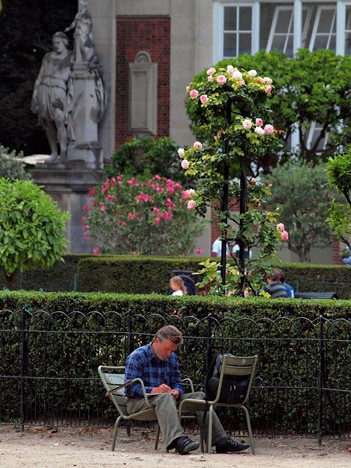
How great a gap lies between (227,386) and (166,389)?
0.49 m

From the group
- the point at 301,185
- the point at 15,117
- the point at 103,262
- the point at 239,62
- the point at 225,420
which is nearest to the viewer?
the point at 225,420

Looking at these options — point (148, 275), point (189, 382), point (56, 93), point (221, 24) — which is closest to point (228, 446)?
point (189, 382)

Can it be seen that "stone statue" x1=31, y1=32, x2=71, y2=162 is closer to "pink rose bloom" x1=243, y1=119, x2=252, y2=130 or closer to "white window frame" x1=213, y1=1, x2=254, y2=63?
"white window frame" x1=213, y1=1, x2=254, y2=63

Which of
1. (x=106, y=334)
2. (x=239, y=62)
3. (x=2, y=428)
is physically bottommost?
(x=2, y=428)

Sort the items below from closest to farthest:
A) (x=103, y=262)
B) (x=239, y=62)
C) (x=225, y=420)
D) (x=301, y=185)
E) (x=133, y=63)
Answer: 1. (x=225, y=420)
2. (x=103, y=262)
3. (x=301, y=185)
4. (x=239, y=62)
5. (x=133, y=63)

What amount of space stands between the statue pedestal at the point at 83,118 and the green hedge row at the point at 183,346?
18.5m

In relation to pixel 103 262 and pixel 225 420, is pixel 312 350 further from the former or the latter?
pixel 103 262

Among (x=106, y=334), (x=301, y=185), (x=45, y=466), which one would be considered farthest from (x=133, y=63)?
(x=45, y=466)

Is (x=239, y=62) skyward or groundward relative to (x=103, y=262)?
skyward

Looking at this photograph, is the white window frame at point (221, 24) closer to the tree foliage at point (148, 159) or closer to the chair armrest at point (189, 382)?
the tree foliage at point (148, 159)

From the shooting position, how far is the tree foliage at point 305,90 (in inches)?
1147

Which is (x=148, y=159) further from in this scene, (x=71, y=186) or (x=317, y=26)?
(x=317, y=26)

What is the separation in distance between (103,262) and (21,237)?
4565 mm

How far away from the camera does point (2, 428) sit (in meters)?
13.2
